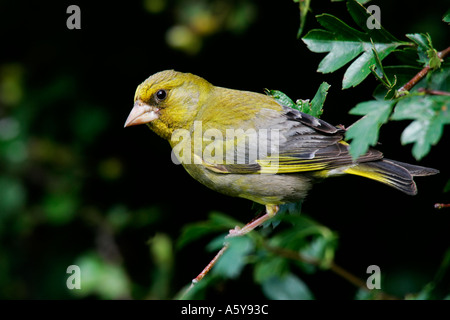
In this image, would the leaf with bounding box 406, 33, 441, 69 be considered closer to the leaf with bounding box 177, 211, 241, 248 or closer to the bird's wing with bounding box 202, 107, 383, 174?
the bird's wing with bounding box 202, 107, 383, 174

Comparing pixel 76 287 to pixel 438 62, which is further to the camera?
pixel 76 287

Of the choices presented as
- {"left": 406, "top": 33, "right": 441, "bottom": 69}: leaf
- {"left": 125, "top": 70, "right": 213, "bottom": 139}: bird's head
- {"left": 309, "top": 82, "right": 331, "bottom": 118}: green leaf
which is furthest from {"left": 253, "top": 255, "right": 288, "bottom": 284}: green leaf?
{"left": 125, "top": 70, "right": 213, "bottom": 139}: bird's head

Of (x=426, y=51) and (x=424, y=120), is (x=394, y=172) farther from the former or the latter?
(x=424, y=120)

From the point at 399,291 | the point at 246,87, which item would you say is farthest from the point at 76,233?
the point at 399,291

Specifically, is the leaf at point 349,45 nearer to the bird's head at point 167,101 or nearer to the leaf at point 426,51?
the leaf at point 426,51

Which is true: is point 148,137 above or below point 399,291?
above

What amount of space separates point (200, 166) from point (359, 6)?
1475 mm

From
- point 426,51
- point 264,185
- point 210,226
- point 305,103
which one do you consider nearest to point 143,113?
point 264,185

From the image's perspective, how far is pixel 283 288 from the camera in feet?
5.61

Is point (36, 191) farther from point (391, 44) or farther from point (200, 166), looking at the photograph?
point (391, 44)

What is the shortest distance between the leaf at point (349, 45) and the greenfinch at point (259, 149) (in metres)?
0.81

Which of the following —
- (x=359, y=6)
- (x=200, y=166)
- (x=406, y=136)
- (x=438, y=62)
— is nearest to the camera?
(x=406, y=136)

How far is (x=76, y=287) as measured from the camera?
432cm

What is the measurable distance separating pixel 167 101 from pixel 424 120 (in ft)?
6.90
